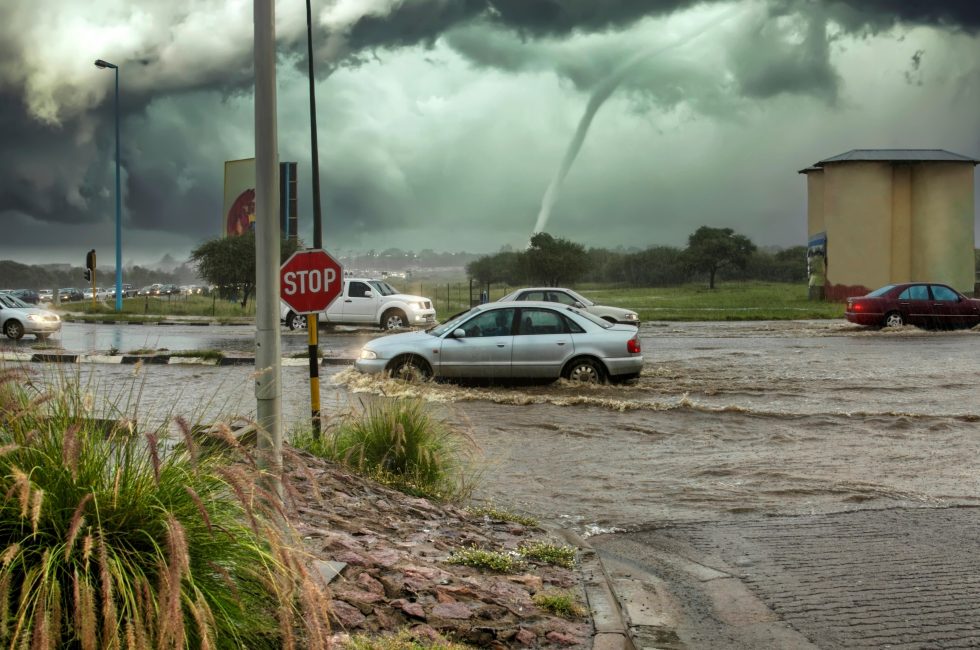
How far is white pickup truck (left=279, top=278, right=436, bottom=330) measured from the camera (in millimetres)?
34312

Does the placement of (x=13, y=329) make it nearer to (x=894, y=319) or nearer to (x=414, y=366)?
(x=414, y=366)

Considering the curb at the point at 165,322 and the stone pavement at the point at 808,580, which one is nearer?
the stone pavement at the point at 808,580

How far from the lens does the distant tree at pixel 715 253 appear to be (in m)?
106

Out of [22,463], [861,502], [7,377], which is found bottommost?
[861,502]

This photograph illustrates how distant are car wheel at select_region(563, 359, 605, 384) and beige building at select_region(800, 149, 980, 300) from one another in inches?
1696

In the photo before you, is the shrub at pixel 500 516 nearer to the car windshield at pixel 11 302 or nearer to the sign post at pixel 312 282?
the sign post at pixel 312 282

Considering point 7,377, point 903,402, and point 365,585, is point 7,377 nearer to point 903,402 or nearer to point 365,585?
point 365,585

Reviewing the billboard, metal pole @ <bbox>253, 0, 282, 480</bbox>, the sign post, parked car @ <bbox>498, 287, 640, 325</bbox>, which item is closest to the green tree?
the billboard

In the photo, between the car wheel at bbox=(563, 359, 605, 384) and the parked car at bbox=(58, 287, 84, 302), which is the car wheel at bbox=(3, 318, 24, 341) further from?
the parked car at bbox=(58, 287, 84, 302)

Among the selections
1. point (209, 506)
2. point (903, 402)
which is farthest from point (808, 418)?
point (209, 506)

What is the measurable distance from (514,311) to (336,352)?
859 centimetres

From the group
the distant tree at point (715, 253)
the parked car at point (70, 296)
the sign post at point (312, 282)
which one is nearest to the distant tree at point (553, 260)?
the distant tree at point (715, 253)

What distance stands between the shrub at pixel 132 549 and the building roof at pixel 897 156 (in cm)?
5656

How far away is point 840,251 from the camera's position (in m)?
55.6
